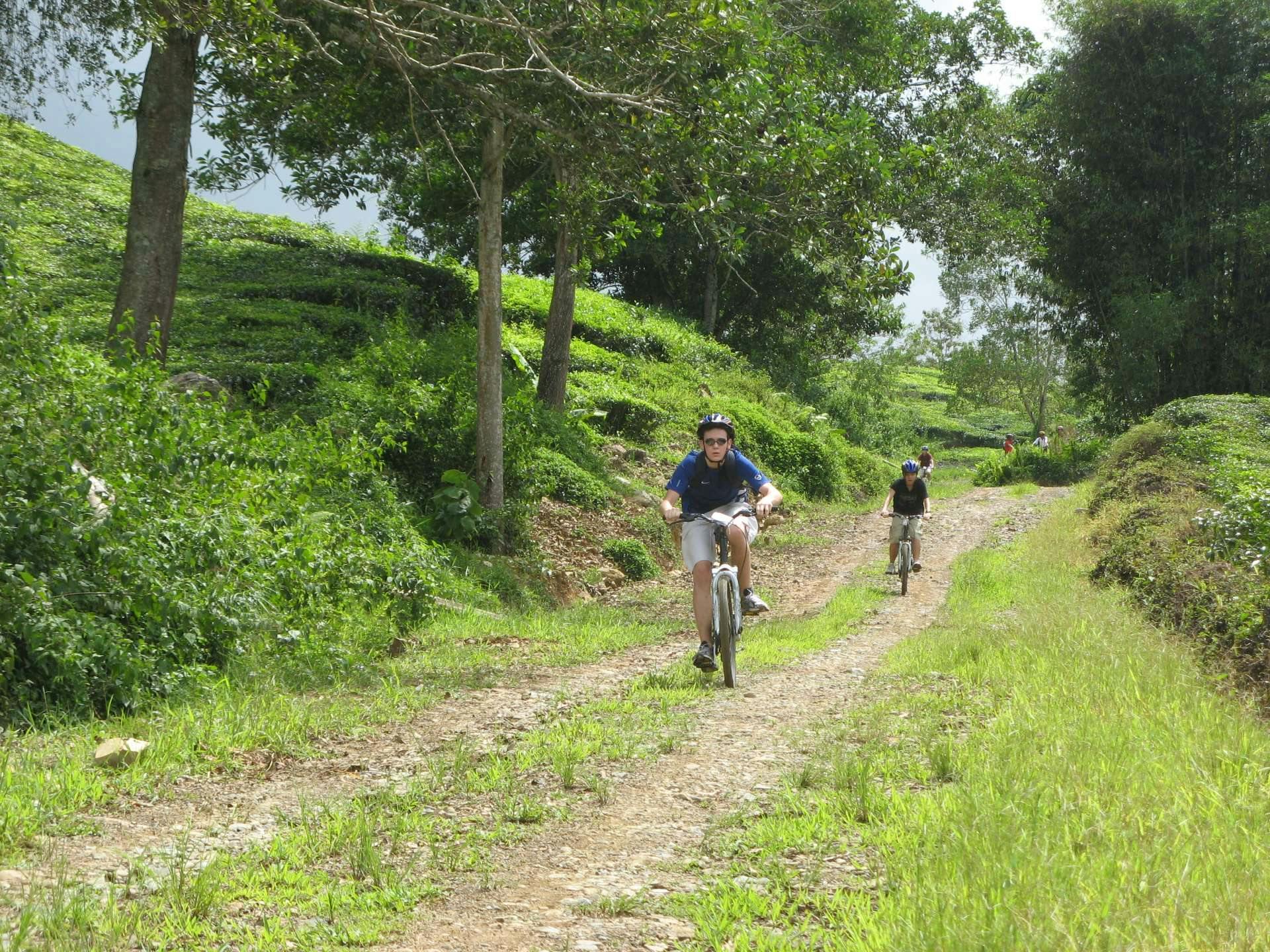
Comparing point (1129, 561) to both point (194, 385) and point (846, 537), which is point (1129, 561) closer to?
point (846, 537)

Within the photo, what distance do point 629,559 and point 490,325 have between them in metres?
4.19

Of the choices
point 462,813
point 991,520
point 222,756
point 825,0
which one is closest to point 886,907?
point 462,813

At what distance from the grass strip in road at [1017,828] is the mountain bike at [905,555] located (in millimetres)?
6747

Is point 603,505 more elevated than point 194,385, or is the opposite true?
point 194,385

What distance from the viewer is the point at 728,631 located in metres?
8.17

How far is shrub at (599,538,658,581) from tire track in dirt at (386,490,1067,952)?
20.2ft

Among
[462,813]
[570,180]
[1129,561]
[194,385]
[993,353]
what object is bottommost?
[462,813]

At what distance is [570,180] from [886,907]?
1312cm

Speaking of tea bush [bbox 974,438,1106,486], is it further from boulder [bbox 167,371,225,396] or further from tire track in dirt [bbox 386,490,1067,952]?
boulder [bbox 167,371,225,396]

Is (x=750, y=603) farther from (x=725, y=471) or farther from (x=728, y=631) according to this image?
(x=725, y=471)

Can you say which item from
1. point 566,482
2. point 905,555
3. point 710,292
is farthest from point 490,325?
point 710,292

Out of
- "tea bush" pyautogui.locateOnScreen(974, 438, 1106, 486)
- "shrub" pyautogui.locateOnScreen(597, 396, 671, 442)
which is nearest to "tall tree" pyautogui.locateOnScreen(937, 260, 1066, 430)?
"tea bush" pyautogui.locateOnScreen(974, 438, 1106, 486)

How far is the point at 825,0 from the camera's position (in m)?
19.7

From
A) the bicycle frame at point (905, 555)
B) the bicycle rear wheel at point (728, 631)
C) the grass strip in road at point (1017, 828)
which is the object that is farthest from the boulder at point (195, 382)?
the bicycle frame at point (905, 555)
